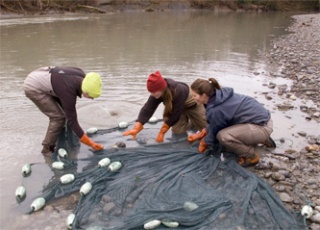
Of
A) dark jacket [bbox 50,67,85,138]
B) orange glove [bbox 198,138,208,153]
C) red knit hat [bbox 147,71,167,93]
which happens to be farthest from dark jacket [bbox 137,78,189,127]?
dark jacket [bbox 50,67,85,138]

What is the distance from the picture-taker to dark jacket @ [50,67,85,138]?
157 inches

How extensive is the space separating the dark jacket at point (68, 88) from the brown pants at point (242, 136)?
1873 millimetres

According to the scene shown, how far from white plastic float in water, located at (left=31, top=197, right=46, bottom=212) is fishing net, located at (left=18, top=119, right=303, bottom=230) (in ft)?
0.31

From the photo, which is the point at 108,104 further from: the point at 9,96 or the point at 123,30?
the point at 123,30

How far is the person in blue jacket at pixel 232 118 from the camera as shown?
3846 millimetres

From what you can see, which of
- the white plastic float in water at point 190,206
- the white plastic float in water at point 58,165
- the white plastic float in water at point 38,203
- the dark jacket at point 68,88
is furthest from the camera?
the white plastic float in water at point 58,165

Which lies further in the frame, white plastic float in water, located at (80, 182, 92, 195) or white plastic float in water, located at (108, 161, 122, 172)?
white plastic float in water, located at (108, 161, 122, 172)

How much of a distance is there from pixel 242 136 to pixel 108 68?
20.9 feet

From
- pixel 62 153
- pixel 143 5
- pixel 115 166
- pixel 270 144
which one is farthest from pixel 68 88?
pixel 143 5

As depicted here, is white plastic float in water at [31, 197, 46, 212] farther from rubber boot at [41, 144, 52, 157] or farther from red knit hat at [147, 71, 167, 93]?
red knit hat at [147, 71, 167, 93]

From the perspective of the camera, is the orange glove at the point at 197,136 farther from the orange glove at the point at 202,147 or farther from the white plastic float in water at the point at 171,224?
the white plastic float in water at the point at 171,224

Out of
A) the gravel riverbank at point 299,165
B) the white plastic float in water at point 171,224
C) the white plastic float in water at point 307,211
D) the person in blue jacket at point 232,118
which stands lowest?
the gravel riverbank at point 299,165

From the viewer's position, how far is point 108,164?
13.4ft

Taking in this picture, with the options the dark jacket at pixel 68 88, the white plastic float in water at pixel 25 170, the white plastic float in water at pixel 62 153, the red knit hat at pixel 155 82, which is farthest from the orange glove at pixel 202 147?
the white plastic float in water at pixel 25 170
